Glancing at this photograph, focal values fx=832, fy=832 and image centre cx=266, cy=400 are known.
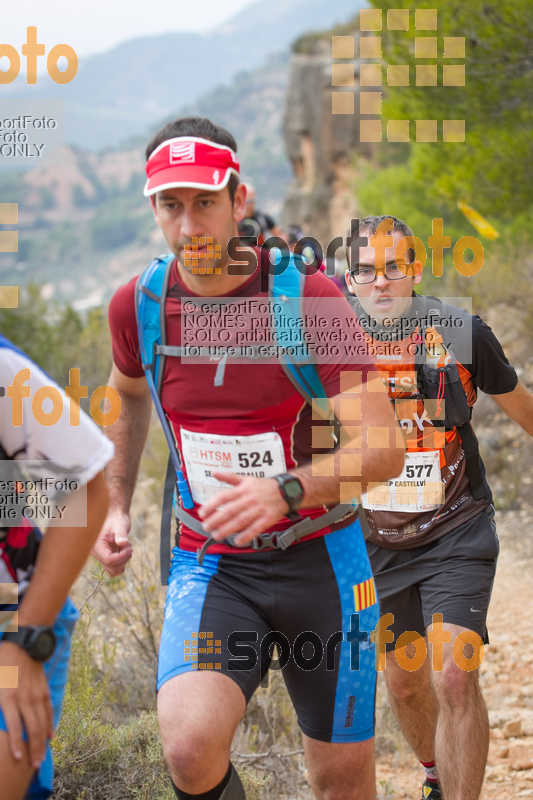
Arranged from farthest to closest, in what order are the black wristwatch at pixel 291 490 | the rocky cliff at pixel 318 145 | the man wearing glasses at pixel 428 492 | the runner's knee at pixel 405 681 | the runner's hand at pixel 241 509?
the rocky cliff at pixel 318 145, the runner's knee at pixel 405 681, the man wearing glasses at pixel 428 492, the black wristwatch at pixel 291 490, the runner's hand at pixel 241 509

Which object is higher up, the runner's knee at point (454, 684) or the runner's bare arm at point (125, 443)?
the runner's bare arm at point (125, 443)

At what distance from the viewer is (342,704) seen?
2.50 m

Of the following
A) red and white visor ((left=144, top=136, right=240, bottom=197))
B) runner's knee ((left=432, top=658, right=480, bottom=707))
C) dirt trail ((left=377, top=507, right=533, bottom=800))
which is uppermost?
red and white visor ((left=144, top=136, right=240, bottom=197))

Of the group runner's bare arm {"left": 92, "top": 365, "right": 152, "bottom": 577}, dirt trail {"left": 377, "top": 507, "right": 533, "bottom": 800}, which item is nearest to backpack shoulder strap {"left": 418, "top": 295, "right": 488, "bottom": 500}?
runner's bare arm {"left": 92, "top": 365, "right": 152, "bottom": 577}

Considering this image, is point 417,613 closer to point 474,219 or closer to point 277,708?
point 277,708

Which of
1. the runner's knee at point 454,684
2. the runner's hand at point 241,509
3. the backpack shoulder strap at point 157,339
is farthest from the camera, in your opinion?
the runner's knee at point 454,684

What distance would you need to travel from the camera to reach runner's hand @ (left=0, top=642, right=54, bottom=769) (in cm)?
164

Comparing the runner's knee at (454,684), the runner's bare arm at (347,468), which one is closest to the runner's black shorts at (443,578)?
the runner's knee at (454,684)

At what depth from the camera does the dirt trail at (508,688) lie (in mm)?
3699

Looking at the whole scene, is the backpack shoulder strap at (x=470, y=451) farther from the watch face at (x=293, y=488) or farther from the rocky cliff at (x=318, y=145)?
the rocky cliff at (x=318, y=145)

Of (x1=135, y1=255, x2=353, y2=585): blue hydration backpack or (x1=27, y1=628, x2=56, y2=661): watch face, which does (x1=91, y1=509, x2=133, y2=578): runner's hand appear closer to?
(x1=135, y1=255, x2=353, y2=585): blue hydration backpack

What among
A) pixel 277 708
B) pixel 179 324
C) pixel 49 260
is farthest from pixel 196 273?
pixel 49 260

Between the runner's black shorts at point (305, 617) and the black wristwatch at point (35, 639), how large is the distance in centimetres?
74

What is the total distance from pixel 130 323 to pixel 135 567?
353 centimetres
